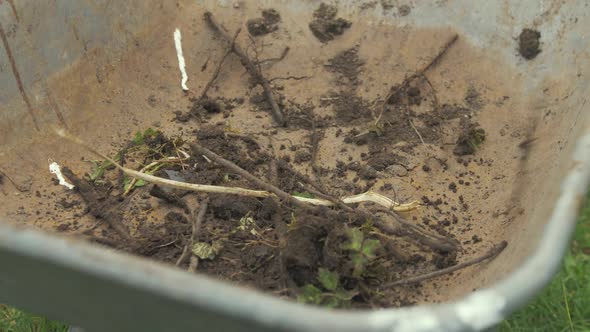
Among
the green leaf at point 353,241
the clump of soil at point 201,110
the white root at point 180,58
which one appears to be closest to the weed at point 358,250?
the green leaf at point 353,241

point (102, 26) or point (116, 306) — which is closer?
point (116, 306)

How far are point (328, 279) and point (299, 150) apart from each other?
591 mm

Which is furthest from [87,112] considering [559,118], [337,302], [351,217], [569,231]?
[569,231]

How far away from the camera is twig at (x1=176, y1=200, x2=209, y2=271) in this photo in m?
1.49

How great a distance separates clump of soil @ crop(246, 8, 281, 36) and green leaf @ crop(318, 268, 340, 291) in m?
1.02

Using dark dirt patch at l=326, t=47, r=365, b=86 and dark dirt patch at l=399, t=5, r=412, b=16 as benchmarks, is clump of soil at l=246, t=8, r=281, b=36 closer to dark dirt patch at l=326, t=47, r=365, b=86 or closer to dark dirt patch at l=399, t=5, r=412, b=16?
dark dirt patch at l=326, t=47, r=365, b=86

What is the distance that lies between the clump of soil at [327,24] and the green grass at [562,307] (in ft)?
3.13

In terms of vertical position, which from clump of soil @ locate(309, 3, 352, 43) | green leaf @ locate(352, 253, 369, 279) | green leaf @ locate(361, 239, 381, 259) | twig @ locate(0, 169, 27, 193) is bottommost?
twig @ locate(0, 169, 27, 193)

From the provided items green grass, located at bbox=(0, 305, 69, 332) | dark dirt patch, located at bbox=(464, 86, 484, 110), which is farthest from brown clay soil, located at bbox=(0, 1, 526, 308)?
green grass, located at bbox=(0, 305, 69, 332)

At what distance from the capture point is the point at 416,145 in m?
1.86

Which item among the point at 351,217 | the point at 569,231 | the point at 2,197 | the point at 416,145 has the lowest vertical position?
the point at 2,197

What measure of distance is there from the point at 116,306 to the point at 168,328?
0.08m

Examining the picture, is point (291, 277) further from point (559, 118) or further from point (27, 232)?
point (559, 118)

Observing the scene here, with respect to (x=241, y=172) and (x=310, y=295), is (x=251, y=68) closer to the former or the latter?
(x=241, y=172)
